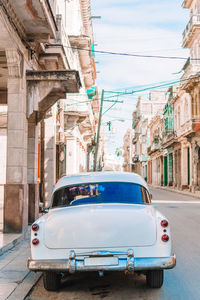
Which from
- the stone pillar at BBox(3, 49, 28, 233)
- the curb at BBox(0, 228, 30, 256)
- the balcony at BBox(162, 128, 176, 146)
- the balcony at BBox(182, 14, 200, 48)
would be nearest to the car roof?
the curb at BBox(0, 228, 30, 256)

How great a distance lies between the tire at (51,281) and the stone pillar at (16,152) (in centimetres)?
442

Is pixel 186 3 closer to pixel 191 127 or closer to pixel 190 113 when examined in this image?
pixel 190 113

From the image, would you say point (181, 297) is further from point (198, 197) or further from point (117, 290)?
point (198, 197)

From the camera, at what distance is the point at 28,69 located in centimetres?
1101

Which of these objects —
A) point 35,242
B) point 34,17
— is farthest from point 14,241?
point 34,17

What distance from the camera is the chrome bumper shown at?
4797 mm

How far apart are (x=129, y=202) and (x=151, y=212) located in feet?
1.55

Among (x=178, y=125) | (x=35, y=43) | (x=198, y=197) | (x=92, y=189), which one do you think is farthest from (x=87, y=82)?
(x=92, y=189)

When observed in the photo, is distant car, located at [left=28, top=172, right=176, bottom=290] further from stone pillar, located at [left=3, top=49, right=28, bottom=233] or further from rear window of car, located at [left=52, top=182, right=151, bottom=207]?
stone pillar, located at [left=3, top=49, right=28, bottom=233]

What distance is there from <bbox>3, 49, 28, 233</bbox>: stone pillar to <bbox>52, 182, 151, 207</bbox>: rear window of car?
366 cm

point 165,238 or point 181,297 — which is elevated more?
A: point 165,238

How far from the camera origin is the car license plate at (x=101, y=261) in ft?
15.8

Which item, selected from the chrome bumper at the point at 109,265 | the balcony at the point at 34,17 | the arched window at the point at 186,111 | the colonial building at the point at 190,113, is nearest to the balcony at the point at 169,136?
the colonial building at the point at 190,113

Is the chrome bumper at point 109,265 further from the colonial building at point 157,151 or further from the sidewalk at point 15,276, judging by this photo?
the colonial building at point 157,151
